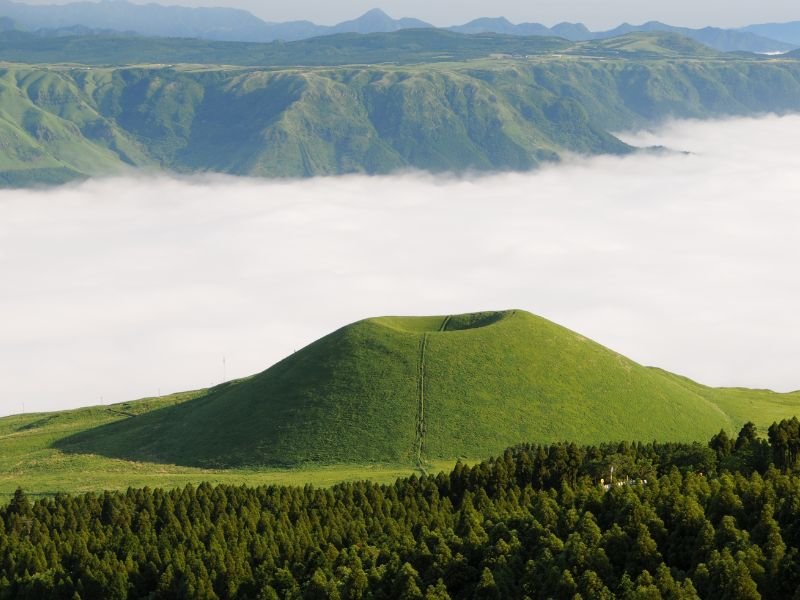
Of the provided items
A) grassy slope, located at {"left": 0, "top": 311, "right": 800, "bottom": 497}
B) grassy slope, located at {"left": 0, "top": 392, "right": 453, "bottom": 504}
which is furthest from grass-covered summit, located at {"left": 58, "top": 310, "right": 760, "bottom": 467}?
grassy slope, located at {"left": 0, "top": 392, "right": 453, "bottom": 504}

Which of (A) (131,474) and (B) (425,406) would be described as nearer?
(A) (131,474)

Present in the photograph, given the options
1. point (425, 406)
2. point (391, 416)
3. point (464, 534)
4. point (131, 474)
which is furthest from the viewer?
point (425, 406)

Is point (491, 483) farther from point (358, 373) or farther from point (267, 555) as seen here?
point (358, 373)

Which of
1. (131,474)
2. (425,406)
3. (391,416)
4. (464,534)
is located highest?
(425,406)

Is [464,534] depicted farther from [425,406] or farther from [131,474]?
[131,474]

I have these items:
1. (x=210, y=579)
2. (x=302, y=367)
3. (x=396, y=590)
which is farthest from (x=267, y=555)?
(x=302, y=367)

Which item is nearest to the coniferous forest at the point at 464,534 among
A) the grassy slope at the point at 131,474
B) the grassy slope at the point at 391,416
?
the grassy slope at the point at 131,474

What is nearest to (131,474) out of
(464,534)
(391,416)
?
(391,416)
